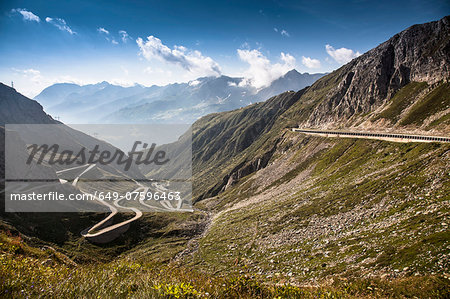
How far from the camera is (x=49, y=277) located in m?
6.63

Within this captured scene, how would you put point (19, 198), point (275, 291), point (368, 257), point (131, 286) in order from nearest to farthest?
point (131, 286)
point (275, 291)
point (368, 257)
point (19, 198)

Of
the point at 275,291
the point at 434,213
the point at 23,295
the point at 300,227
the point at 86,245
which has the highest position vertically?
the point at 23,295

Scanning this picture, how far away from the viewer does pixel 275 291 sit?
724cm

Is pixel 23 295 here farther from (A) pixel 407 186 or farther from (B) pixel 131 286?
(A) pixel 407 186

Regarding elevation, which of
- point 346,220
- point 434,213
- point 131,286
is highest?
point 131,286

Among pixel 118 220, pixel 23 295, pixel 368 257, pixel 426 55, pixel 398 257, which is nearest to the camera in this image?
pixel 23 295

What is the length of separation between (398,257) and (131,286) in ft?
105

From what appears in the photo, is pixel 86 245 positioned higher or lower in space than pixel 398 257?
lower

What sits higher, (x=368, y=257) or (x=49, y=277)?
(x=49, y=277)

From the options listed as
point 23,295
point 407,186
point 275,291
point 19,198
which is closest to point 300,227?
point 407,186

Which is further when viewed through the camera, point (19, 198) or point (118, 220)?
point (118, 220)

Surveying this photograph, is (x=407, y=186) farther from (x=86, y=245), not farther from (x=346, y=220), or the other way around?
(x=86, y=245)

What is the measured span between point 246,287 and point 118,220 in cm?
10515

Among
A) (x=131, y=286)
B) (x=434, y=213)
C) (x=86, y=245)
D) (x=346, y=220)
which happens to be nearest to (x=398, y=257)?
(x=434, y=213)
